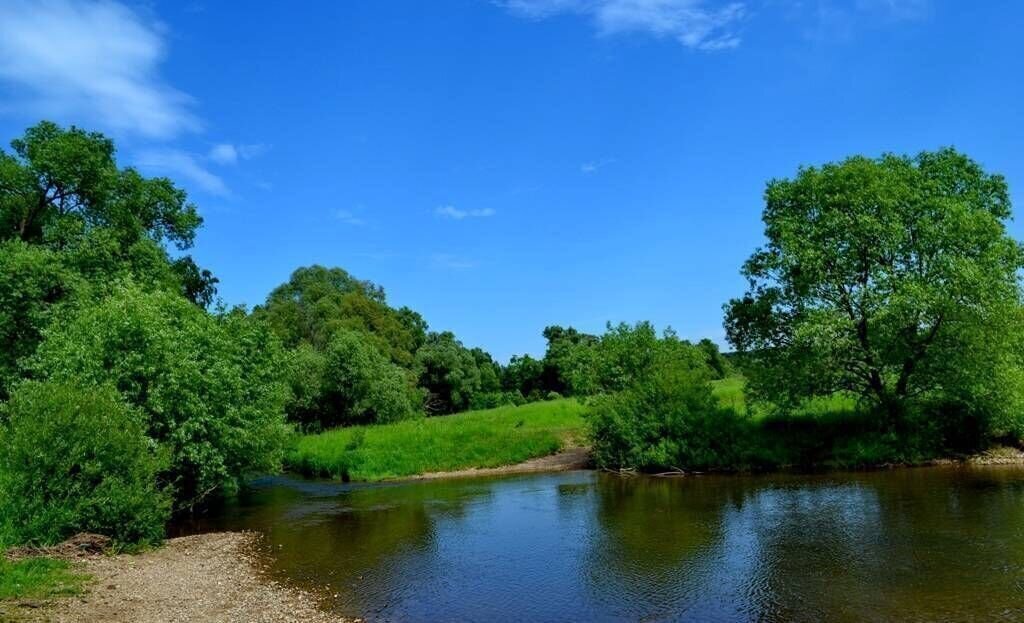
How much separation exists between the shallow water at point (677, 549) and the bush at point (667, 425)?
3.63m

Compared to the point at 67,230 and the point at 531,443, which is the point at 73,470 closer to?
the point at 67,230

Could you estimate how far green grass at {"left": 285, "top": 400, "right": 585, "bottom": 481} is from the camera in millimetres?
46156

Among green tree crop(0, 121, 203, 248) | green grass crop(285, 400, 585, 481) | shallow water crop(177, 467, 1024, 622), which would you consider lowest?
shallow water crop(177, 467, 1024, 622)

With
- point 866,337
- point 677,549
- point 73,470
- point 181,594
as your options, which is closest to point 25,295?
point 73,470

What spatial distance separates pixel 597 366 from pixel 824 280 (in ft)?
49.4

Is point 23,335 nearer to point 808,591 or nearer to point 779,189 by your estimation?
point 808,591

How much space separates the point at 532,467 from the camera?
149 feet

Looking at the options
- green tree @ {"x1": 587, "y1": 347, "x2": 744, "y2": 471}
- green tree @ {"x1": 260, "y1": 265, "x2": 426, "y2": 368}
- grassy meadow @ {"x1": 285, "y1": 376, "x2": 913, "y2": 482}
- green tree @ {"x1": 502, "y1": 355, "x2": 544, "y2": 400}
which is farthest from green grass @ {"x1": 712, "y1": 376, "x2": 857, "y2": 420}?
green tree @ {"x1": 502, "y1": 355, "x2": 544, "y2": 400}

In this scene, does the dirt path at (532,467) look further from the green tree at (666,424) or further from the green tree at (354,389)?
the green tree at (354,389)

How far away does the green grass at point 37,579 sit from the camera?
14928mm

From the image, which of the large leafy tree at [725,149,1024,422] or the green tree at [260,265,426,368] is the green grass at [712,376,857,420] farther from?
the green tree at [260,265,426,368]

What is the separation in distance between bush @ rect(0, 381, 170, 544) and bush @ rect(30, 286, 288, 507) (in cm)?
261

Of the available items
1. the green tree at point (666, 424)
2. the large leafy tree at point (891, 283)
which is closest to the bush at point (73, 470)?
the green tree at point (666, 424)

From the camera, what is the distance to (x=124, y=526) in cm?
2155
